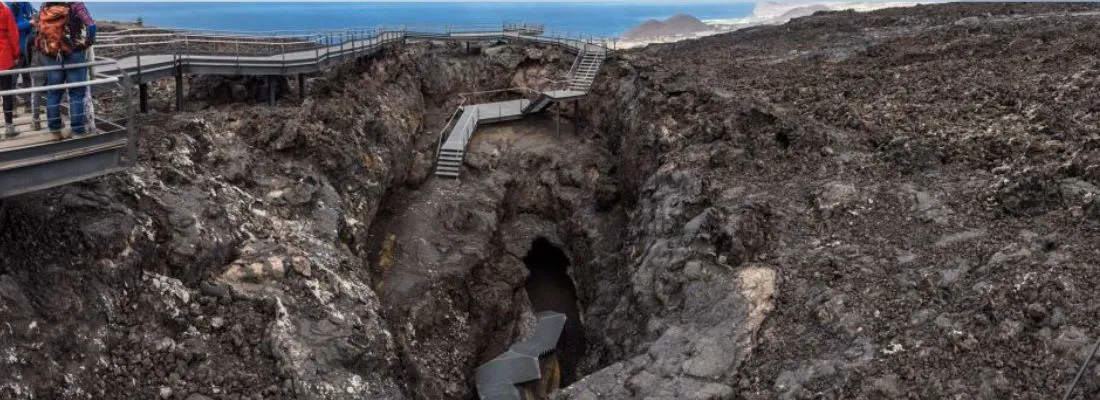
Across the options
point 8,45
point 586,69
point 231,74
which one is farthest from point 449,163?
point 8,45

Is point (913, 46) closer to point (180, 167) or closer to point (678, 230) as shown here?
point (678, 230)

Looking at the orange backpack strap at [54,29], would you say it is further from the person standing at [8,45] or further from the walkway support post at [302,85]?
the walkway support post at [302,85]

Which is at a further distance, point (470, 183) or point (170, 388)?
point (470, 183)

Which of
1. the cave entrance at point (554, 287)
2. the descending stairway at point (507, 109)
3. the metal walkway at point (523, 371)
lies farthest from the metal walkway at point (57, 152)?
the descending stairway at point (507, 109)

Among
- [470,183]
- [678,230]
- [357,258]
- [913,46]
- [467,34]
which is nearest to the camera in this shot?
[678,230]

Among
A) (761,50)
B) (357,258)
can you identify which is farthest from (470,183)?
(761,50)

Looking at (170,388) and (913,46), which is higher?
(913,46)

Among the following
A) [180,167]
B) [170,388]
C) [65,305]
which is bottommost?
[170,388]

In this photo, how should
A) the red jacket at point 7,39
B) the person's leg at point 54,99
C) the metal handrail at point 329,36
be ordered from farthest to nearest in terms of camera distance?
the metal handrail at point 329,36 → the red jacket at point 7,39 → the person's leg at point 54,99
